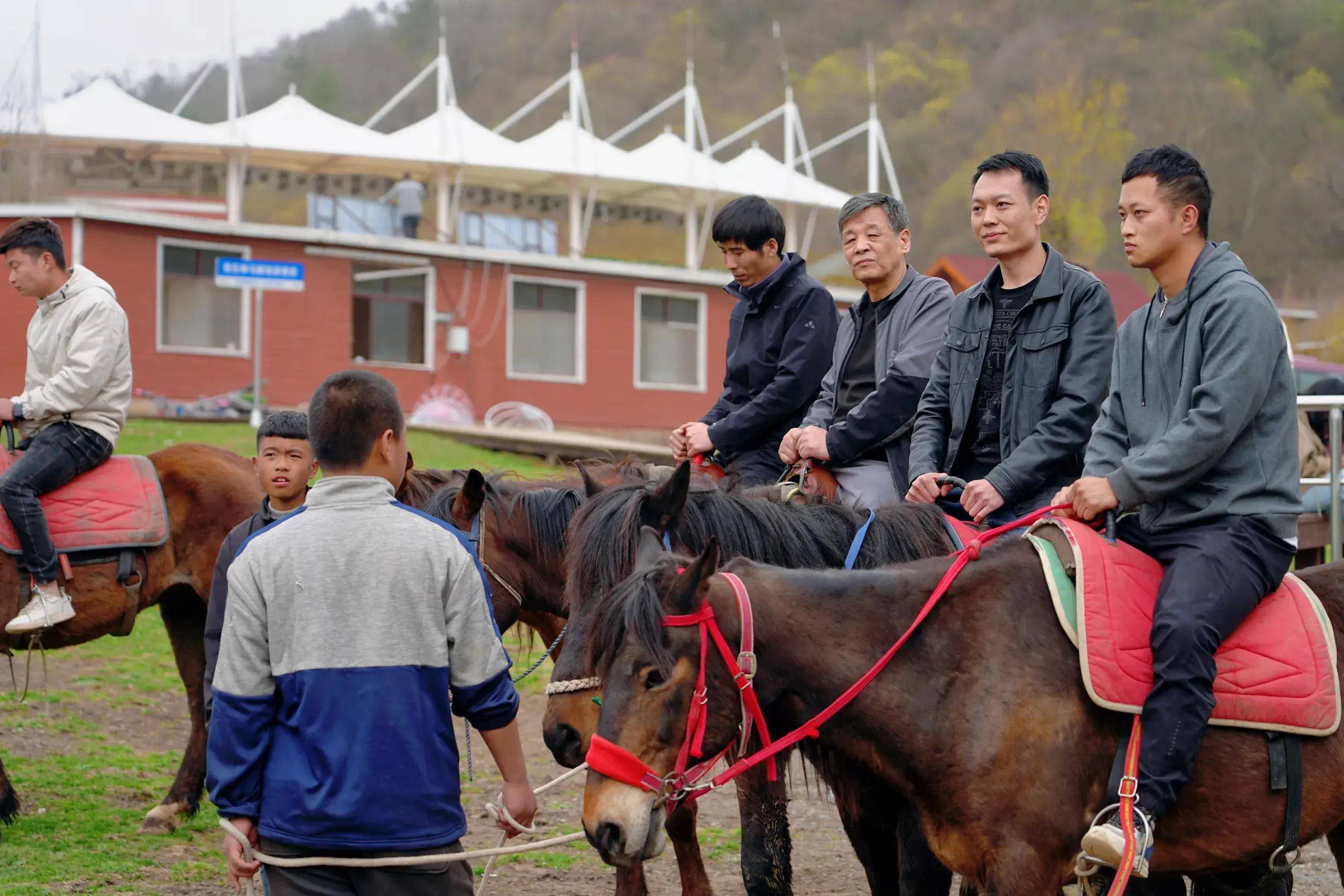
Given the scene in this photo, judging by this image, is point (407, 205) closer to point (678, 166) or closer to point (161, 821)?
point (678, 166)

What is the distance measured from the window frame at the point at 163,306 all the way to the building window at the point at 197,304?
0.06ft

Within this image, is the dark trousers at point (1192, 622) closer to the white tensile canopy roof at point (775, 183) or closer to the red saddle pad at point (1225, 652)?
the red saddle pad at point (1225, 652)

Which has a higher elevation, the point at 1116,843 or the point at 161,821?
the point at 1116,843

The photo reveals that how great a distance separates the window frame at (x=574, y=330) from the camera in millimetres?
26578

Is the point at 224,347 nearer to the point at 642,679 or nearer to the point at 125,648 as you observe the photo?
the point at 125,648

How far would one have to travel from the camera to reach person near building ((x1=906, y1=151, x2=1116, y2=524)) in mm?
4066

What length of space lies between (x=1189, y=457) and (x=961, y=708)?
34.9 inches

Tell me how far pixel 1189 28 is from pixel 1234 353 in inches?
2579

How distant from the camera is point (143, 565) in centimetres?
A: 661

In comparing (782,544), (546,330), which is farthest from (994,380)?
(546,330)

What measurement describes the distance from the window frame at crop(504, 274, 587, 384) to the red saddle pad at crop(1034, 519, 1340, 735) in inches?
934

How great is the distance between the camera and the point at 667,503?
377cm

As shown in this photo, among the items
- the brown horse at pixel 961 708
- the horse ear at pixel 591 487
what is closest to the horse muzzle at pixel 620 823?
the brown horse at pixel 961 708

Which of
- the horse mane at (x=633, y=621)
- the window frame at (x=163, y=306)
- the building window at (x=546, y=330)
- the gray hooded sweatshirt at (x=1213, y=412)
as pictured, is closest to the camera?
the horse mane at (x=633, y=621)
